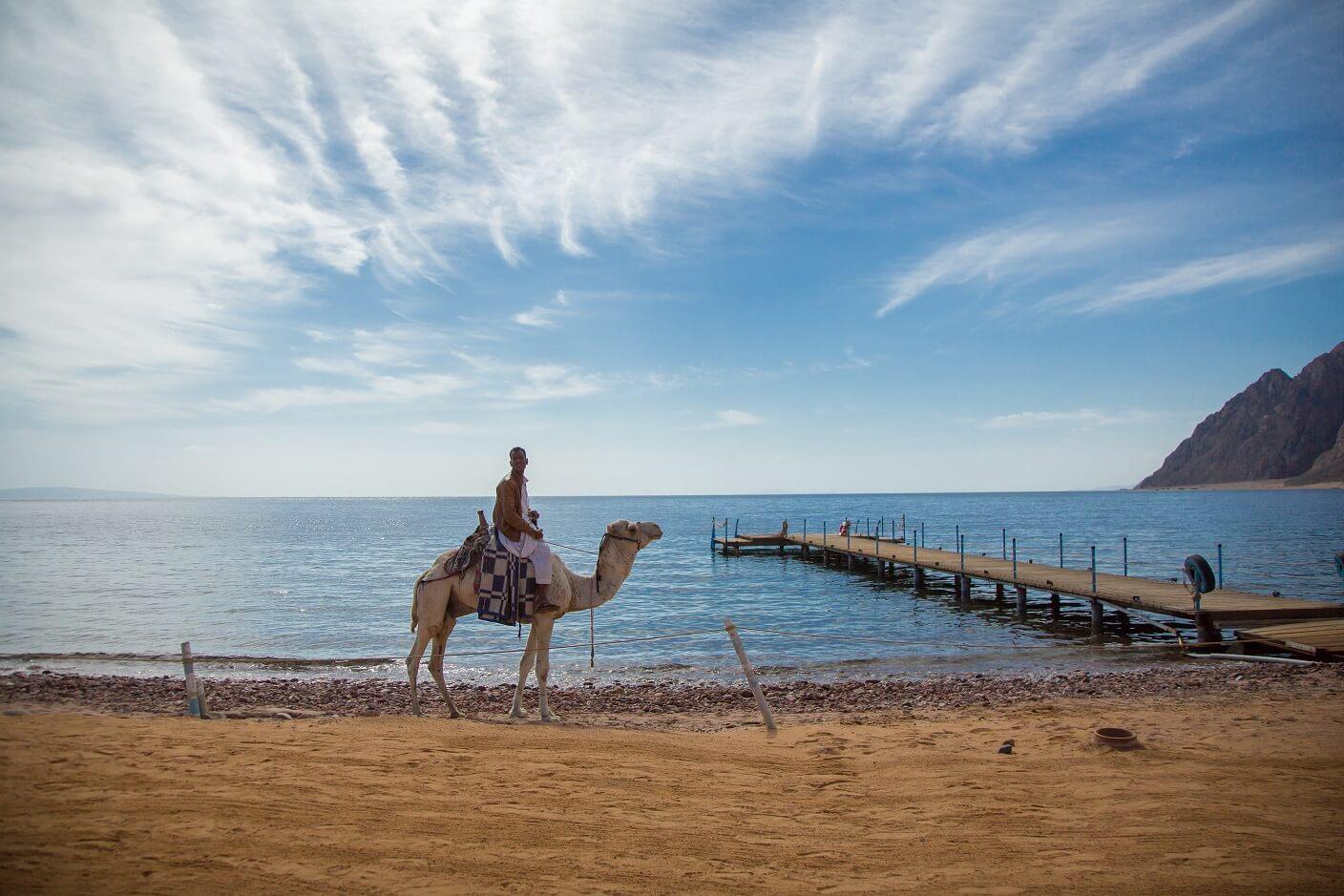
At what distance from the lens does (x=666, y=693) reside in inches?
559

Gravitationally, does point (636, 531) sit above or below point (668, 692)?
above

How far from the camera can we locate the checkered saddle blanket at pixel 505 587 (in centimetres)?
986

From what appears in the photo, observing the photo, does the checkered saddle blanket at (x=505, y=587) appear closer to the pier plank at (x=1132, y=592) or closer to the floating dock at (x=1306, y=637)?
the floating dock at (x=1306, y=637)

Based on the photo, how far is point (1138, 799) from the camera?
633 cm

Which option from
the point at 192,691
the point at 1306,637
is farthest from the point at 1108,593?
the point at 192,691

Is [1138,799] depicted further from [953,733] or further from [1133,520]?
[1133,520]

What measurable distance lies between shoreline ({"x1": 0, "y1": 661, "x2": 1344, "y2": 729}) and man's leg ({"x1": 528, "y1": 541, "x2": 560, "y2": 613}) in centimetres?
238

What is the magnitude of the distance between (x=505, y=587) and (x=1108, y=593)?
18980 millimetres

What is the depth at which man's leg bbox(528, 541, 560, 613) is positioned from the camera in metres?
9.91

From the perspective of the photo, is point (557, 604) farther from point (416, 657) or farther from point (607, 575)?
point (416, 657)

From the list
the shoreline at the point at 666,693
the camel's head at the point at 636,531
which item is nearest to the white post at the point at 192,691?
the shoreline at the point at 666,693

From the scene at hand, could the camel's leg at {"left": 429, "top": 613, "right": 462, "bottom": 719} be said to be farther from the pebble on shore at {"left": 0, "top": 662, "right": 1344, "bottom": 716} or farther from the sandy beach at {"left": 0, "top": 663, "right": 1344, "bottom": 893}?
the pebble on shore at {"left": 0, "top": 662, "right": 1344, "bottom": 716}


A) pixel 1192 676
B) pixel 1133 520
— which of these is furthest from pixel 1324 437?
pixel 1192 676

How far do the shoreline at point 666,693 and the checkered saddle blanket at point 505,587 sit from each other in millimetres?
2221
